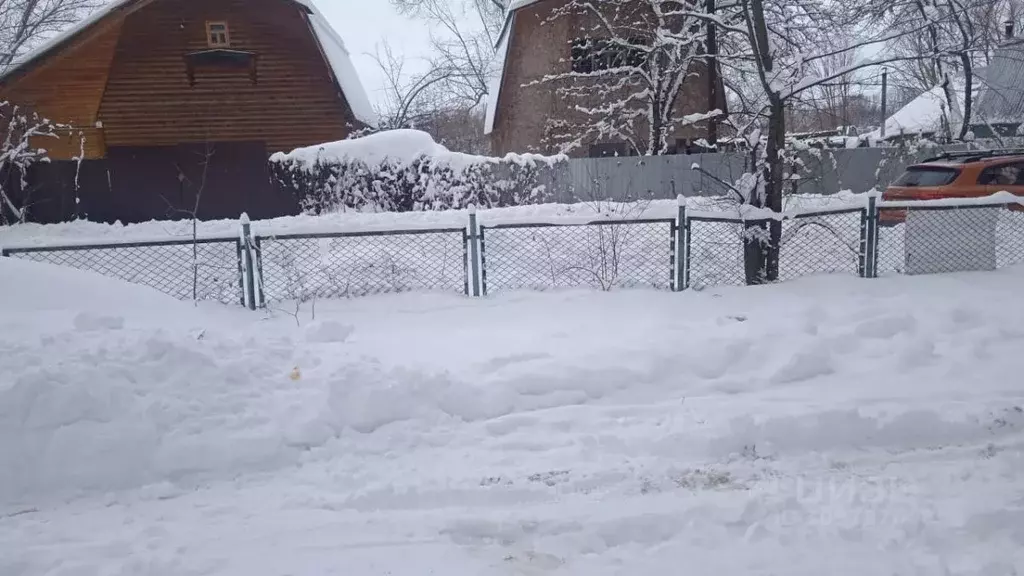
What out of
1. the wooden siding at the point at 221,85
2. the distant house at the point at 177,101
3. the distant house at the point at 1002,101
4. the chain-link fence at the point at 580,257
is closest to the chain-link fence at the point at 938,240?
the chain-link fence at the point at 580,257

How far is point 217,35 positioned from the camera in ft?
58.3

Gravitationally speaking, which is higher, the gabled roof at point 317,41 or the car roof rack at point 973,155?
the gabled roof at point 317,41

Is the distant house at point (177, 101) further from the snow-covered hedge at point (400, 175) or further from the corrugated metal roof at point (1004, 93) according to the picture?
the corrugated metal roof at point (1004, 93)

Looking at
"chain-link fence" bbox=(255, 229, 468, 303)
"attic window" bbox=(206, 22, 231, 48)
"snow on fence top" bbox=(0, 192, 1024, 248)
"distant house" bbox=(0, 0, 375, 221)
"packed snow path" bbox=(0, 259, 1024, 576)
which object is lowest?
"packed snow path" bbox=(0, 259, 1024, 576)

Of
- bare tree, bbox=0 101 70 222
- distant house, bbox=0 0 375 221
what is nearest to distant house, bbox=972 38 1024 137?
distant house, bbox=0 0 375 221

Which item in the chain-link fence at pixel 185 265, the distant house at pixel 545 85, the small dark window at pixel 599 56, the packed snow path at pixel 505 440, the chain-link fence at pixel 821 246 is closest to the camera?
the packed snow path at pixel 505 440

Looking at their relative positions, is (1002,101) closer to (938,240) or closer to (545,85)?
(545,85)

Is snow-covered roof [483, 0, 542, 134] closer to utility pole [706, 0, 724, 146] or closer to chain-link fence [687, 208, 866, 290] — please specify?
utility pole [706, 0, 724, 146]

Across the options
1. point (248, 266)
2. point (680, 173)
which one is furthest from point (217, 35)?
point (248, 266)

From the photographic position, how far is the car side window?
11.2 meters

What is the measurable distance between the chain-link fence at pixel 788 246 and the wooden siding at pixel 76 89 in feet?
53.7

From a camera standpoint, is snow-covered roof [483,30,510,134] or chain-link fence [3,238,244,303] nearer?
chain-link fence [3,238,244,303]

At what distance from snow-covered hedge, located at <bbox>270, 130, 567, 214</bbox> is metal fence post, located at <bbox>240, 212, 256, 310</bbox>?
6.37 m

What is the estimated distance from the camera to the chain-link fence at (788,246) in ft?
24.0
